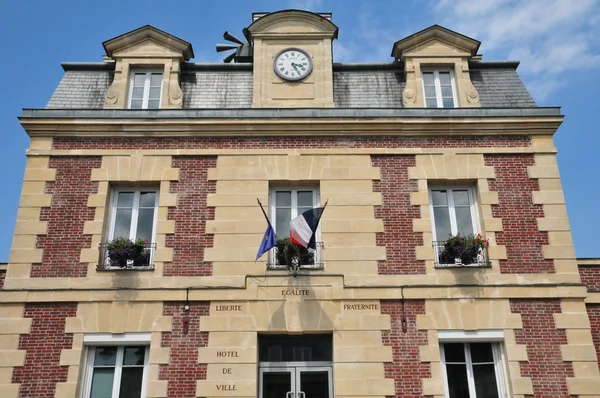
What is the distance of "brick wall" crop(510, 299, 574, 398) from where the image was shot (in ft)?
32.2

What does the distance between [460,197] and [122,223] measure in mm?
6489

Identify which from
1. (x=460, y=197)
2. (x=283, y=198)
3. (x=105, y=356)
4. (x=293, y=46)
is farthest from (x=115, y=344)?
(x=293, y=46)

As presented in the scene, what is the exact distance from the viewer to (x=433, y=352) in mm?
10008

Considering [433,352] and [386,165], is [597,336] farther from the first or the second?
[386,165]

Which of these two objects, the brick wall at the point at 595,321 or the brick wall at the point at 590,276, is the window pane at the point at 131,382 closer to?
the brick wall at the point at 595,321

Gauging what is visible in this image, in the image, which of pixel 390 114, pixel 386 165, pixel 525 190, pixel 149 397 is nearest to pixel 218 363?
pixel 149 397

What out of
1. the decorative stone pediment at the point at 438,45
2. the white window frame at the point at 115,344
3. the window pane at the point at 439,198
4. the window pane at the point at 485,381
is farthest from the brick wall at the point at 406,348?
the decorative stone pediment at the point at 438,45

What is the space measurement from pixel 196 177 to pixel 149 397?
4.05 m

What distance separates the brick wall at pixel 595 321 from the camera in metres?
10.5

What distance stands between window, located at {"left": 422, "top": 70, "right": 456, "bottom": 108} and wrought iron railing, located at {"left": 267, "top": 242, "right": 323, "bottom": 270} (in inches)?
157

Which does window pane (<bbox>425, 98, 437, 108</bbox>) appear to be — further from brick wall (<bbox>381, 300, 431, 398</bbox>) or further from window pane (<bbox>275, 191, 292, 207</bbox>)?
brick wall (<bbox>381, 300, 431, 398</bbox>)

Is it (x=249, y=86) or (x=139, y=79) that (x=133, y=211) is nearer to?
(x=139, y=79)

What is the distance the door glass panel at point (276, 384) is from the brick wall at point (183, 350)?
3.53ft

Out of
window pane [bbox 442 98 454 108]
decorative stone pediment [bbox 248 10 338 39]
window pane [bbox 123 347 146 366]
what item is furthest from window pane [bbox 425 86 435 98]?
window pane [bbox 123 347 146 366]
